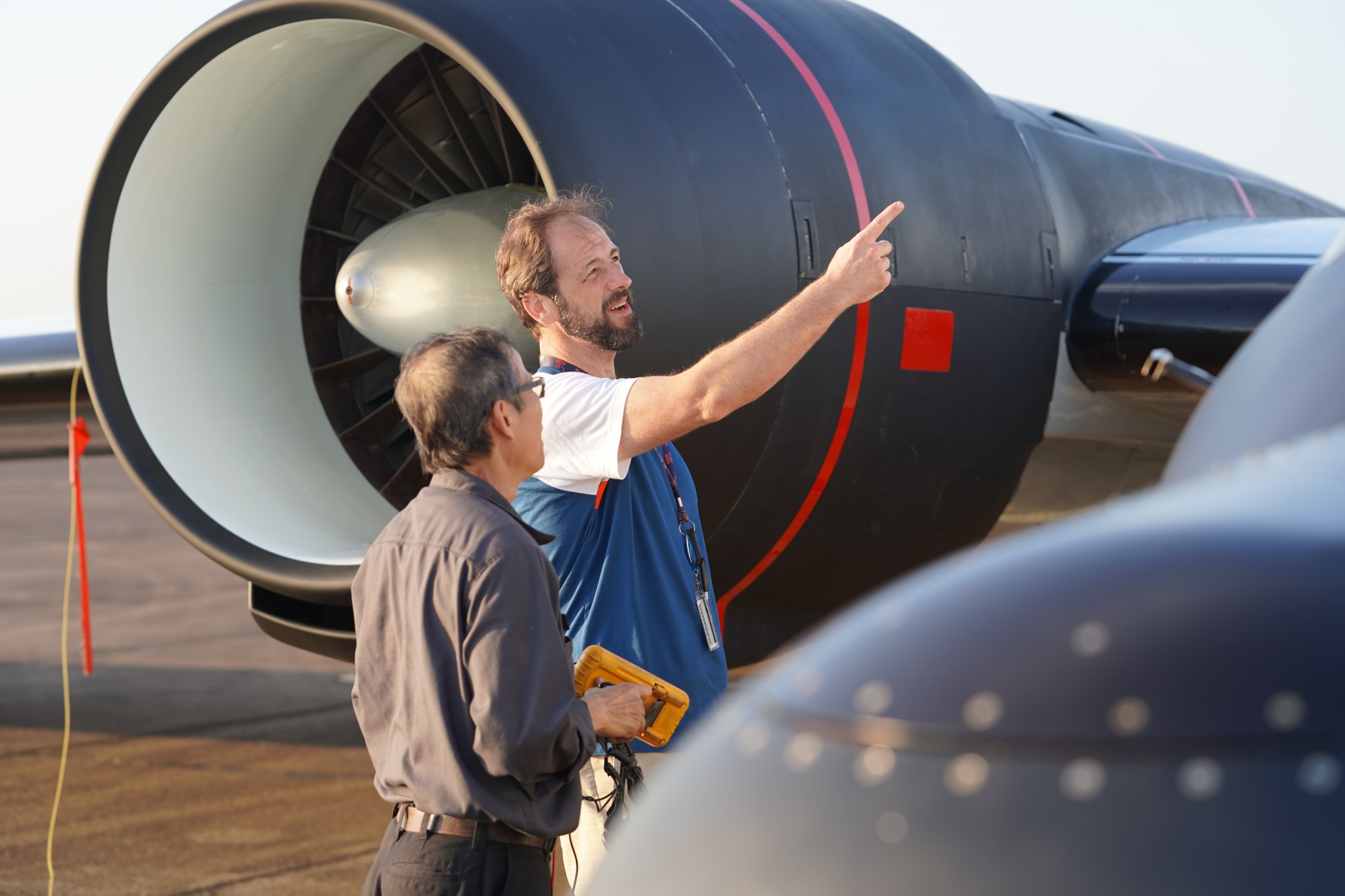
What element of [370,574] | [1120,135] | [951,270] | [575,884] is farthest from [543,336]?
[1120,135]

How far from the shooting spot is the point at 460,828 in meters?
1.79

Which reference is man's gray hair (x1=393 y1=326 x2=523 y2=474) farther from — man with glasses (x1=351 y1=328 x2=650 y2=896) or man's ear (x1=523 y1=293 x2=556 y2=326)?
man's ear (x1=523 y1=293 x2=556 y2=326)

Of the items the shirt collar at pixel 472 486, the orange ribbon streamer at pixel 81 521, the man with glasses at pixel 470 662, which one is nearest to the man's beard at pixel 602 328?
the man with glasses at pixel 470 662

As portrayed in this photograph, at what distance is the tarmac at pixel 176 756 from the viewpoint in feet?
13.2

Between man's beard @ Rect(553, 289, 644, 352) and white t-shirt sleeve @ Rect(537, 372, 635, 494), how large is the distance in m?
0.12

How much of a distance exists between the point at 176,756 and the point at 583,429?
3.84 m

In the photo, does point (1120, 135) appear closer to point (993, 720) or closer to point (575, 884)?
point (575, 884)

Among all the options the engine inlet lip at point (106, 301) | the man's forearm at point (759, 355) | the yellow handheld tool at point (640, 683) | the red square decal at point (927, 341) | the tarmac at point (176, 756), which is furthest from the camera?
the tarmac at point (176, 756)

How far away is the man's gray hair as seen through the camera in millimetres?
1864

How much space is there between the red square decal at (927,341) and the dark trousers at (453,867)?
6.43ft

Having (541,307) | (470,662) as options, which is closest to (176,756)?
(541,307)

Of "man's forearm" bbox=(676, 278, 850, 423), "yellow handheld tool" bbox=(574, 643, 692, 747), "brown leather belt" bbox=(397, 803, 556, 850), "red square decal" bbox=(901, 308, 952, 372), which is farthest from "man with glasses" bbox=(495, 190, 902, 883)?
"red square decal" bbox=(901, 308, 952, 372)

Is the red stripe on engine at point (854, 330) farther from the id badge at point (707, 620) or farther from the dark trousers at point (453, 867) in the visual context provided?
the dark trousers at point (453, 867)

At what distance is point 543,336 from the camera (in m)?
2.44
